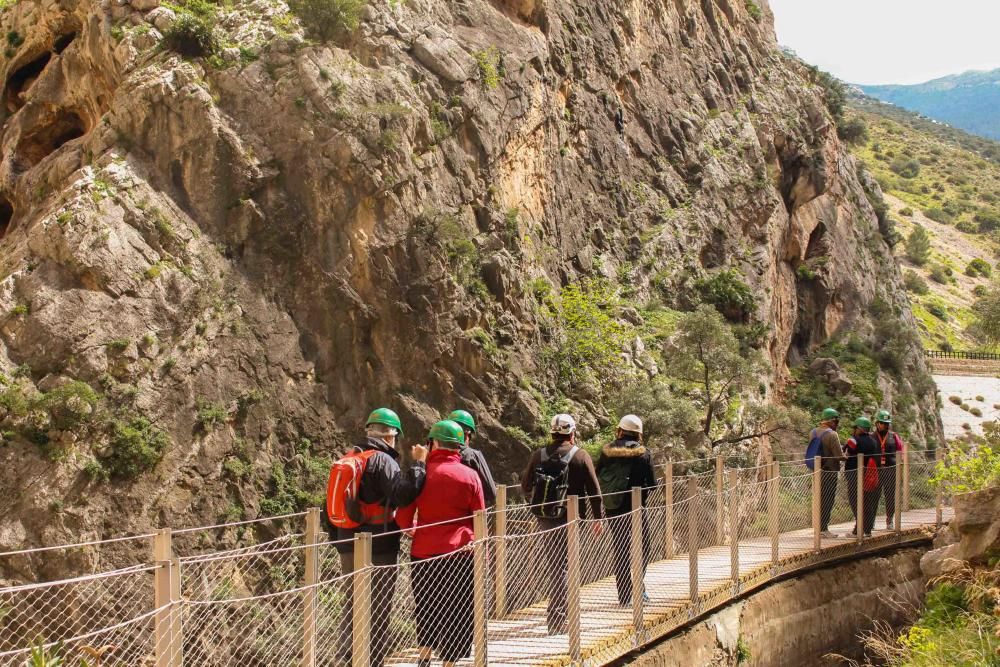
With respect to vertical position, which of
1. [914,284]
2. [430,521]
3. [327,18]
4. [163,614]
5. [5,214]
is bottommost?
[163,614]

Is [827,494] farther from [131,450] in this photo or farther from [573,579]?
[131,450]

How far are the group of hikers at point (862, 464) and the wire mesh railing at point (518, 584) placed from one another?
0.17 ft

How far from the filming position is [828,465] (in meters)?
13.2

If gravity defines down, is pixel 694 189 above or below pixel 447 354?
above

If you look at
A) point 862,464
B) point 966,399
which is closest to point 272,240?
point 862,464

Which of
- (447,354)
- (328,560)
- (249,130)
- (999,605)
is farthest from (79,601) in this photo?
(999,605)

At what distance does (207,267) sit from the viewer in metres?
19.3

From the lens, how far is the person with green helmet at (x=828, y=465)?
12.8 metres

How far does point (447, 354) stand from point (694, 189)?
48.4 ft

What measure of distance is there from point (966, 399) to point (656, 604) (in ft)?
140

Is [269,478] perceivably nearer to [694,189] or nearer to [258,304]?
[258,304]

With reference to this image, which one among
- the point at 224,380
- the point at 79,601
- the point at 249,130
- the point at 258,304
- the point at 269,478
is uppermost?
the point at 249,130

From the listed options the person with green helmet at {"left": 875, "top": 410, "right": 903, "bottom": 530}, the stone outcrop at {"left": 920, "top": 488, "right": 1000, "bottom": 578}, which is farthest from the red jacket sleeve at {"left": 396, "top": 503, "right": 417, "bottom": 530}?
the person with green helmet at {"left": 875, "top": 410, "right": 903, "bottom": 530}

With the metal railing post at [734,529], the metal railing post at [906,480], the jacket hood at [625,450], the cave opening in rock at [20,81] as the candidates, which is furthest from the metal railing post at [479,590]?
the cave opening in rock at [20,81]
